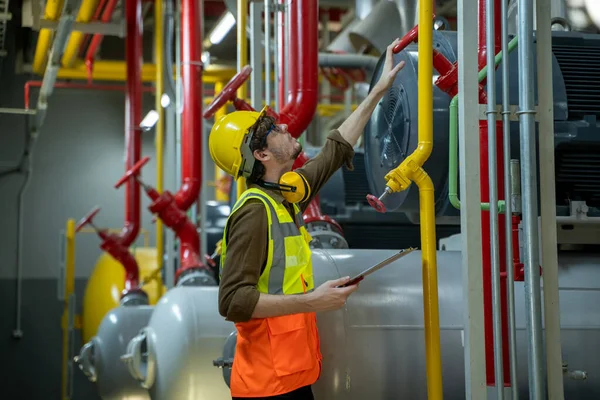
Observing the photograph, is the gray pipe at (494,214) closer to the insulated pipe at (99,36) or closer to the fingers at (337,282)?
the fingers at (337,282)

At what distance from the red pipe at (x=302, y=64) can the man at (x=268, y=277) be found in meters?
1.18

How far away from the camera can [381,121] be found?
3814mm

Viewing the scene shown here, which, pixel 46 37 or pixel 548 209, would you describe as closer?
pixel 548 209

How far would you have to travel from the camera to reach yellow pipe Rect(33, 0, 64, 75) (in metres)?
6.55

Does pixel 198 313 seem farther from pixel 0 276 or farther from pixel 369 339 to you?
pixel 0 276

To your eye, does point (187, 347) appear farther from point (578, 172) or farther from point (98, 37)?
point (98, 37)

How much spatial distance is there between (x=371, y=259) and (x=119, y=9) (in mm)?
7049

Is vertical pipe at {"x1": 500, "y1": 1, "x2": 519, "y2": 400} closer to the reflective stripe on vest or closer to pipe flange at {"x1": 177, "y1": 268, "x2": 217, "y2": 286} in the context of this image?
the reflective stripe on vest

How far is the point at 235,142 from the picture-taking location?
2928mm

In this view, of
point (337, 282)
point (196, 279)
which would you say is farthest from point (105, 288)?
point (337, 282)

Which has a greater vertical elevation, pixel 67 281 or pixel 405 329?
pixel 405 329

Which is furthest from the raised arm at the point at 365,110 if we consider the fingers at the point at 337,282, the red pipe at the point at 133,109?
the red pipe at the point at 133,109

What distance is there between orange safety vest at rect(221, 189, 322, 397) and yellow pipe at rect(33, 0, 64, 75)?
436cm

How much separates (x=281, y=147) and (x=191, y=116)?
157 inches
